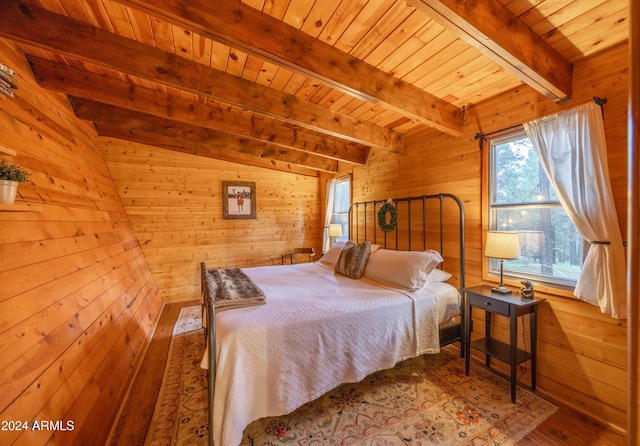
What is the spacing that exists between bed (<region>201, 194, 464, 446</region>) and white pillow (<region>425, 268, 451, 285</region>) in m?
0.01

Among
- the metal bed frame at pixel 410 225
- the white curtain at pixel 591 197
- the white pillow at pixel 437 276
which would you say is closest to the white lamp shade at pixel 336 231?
the metal bed frame at pixel 410 225

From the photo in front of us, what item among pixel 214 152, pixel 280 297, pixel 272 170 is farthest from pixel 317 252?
pixel 280 297

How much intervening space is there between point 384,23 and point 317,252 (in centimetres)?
450

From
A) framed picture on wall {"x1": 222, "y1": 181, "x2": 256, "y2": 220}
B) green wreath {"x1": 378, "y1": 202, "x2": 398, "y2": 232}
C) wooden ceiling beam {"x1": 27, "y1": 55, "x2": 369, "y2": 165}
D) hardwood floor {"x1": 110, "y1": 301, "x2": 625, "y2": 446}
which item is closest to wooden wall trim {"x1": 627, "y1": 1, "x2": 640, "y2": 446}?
hardwood floor {"x1": 110, "y1": 301, "x2": 625, "y2": 446}

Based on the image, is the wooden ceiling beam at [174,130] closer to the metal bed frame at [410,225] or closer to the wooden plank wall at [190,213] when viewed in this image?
the wooden plank wall at [190,213]

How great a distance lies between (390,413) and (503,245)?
60.6 inches

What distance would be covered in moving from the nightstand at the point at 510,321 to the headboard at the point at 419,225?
28 centimetres

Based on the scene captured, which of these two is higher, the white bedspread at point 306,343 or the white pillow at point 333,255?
the white pillow at point 333,255

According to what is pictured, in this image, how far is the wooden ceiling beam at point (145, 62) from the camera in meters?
1.71

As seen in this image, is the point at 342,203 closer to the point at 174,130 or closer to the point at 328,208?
the point at 328,208

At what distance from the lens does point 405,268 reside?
2.45m

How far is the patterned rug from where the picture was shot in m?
1.64

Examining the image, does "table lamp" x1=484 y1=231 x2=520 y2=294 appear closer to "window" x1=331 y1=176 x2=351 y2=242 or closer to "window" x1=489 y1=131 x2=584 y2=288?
"window" x1=489 y1=131 x2=584 y2=288

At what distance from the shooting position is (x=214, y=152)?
14.9 feet
